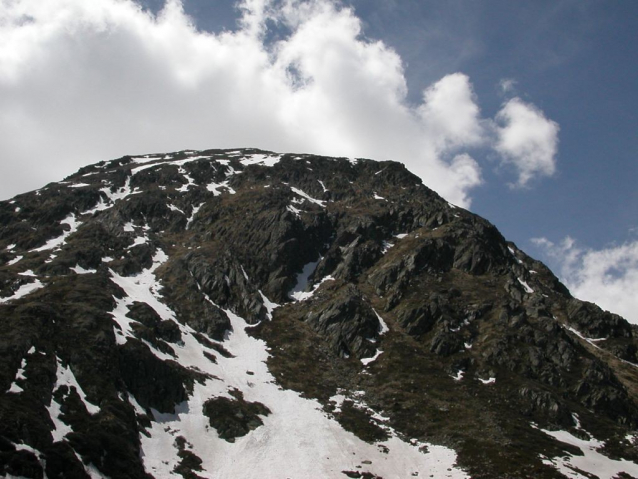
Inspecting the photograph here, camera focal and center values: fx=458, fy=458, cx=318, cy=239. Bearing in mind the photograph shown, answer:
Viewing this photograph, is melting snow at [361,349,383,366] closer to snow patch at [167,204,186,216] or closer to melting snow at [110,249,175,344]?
melting snow at [110,249,175,344]

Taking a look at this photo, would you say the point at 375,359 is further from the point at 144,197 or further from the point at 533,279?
the point at 144,197

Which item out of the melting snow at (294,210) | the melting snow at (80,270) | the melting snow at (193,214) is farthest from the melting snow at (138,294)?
the melting snow at (294,210)

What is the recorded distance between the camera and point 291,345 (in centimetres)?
9256

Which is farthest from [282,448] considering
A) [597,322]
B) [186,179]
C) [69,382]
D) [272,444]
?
[186,179]

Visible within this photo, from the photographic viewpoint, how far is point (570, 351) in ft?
284

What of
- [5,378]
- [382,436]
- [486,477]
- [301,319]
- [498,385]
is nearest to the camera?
[5,378]

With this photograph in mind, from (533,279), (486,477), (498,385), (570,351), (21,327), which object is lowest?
(486,477)

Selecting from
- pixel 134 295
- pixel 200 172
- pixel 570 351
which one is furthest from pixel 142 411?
pixel 200 172

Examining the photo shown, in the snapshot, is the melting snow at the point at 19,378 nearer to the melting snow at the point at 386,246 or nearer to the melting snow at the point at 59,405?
the melting snow at the point at 59,405

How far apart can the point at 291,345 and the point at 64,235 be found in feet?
239

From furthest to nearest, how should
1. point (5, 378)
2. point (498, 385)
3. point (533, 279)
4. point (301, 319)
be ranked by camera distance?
point (533, 279), point (301, 319), point (498, 385), point (5, 378)

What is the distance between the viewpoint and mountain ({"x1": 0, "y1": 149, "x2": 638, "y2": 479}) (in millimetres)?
53219

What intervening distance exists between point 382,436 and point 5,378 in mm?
46069

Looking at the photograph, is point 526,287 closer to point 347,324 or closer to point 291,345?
point 347,324
